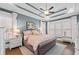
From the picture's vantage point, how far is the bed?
2072mm

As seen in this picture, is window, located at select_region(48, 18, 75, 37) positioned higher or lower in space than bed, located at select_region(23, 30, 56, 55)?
higher

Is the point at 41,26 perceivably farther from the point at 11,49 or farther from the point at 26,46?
the point at 11,49

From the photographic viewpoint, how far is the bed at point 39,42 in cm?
207

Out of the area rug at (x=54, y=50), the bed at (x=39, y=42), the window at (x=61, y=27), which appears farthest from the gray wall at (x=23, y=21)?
the area rug at (x=54, y=50)

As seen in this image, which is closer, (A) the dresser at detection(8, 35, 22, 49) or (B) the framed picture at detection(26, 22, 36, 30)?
(A) the dresser at detection(8, 35, 22, 49)

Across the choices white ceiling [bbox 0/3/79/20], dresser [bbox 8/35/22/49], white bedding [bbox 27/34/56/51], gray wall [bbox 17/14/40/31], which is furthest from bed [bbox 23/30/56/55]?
white ceiling [bbox 0/3/79/20]

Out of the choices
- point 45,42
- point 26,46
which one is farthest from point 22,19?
point 45,42

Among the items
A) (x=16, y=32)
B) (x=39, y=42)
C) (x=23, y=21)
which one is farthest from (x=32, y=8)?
(x=39, y=42)

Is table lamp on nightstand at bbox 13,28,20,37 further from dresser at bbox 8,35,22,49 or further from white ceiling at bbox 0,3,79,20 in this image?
white ceiling at bbox 0,3,79,20

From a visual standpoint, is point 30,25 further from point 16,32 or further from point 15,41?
point 15,41

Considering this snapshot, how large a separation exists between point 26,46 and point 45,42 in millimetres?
511

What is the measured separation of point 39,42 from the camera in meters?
2.08

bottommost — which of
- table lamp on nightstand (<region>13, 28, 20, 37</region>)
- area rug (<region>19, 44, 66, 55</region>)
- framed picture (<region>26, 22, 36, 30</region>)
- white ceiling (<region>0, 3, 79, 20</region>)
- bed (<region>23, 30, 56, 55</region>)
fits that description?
area rug (<region>19, 44, 66, 55</region>)

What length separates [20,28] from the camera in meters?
2.15
